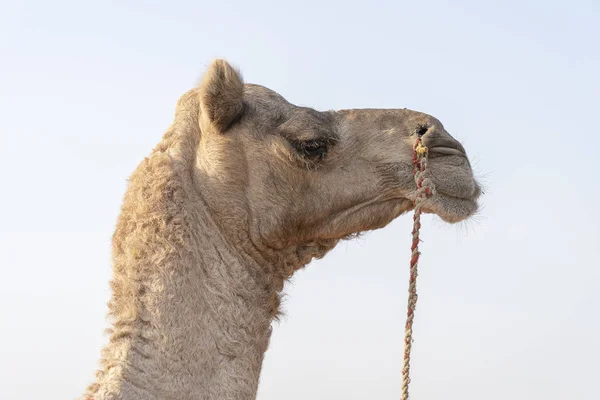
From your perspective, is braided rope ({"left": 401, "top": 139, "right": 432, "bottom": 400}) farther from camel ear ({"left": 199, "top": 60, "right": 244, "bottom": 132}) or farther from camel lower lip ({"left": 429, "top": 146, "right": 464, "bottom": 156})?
camel ear ({"left": 199, "top": 60, "right": 244, "bottom": 132})

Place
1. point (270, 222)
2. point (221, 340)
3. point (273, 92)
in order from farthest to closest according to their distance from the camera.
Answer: point (273, 92) → point (270, 222) → point (221, 340)

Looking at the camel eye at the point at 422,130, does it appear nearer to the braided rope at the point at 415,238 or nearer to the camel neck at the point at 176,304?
the braided rope at the point at 415,238

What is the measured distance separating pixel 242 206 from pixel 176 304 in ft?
2.15

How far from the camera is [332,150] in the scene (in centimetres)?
481

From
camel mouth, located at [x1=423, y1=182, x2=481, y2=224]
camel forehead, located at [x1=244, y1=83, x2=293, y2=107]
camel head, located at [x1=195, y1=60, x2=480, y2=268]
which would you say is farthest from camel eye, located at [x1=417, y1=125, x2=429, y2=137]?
camel forehead, located at [x1=244, y1=83, x2=293, y2=107]

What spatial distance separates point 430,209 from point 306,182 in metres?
0.64

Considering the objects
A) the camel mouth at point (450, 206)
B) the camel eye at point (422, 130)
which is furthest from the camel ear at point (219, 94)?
the camel mouth at point (450, 206)

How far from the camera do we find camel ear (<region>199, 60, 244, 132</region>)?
15.4 ft

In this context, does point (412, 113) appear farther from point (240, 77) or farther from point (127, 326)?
point (127, 326)

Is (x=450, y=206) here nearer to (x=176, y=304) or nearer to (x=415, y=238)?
(x=415, y=238)

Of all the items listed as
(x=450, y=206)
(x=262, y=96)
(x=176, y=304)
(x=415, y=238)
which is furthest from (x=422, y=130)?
(x=176, y=304)

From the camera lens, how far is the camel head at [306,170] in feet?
15.3

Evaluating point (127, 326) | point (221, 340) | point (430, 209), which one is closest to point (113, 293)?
point (127, 326)

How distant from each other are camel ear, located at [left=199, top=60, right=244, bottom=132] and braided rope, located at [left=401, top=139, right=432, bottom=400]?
952 mm
